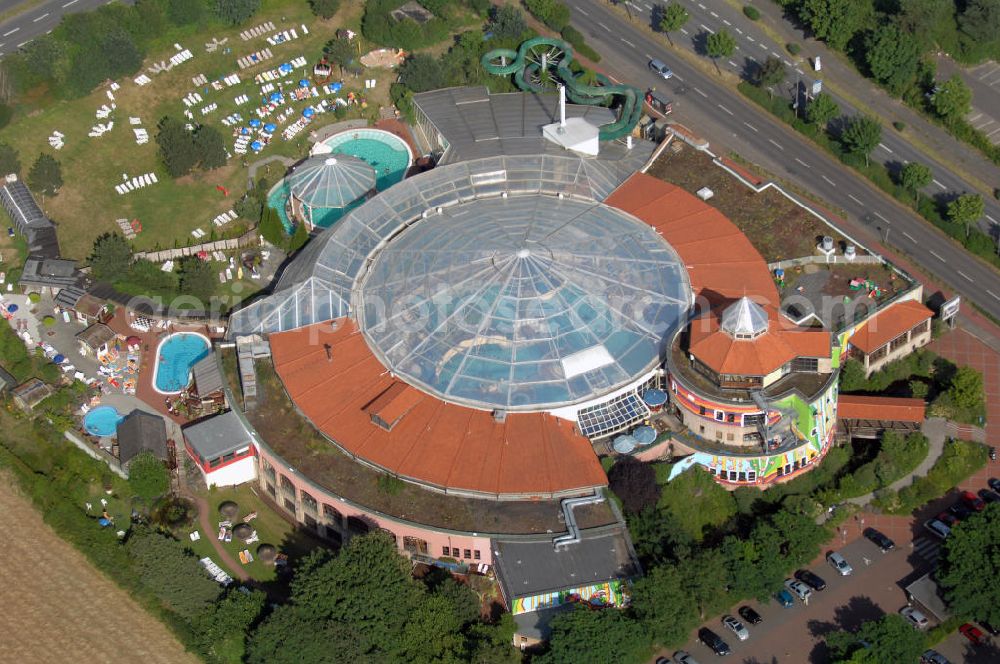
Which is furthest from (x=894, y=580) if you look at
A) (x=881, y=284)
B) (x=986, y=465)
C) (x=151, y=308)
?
(x=151, y=308)

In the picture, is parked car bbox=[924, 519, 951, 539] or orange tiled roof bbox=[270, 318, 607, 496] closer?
orange tiled roof bbox=[270, 318, 607, 496]

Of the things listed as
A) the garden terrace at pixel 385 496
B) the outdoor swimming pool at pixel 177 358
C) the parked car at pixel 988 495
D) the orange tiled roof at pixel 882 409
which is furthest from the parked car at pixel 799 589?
the outdoor swimming pool at pixel 177 358

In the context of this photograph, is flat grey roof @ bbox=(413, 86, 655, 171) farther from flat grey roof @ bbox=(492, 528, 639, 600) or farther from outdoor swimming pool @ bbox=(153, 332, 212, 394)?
flat grey roof @ bbox=(492, 528, 639, 600)

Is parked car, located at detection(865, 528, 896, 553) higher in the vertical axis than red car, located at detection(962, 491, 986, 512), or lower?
lower

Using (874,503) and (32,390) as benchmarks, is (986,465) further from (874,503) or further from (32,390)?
(32,390)

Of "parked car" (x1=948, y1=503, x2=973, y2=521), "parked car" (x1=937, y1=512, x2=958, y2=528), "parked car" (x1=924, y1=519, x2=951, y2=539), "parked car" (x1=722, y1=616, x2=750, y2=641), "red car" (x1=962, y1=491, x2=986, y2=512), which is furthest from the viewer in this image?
"red car" (x1=962, y1=491, x2=986, y2=512)

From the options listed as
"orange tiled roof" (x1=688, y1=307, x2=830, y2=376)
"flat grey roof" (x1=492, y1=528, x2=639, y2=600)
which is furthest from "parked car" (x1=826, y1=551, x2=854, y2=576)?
"flat grey roof" (x1=492, y1=528, x2=639, y2=600)

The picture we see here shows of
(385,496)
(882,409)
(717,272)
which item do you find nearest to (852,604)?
(882,409)

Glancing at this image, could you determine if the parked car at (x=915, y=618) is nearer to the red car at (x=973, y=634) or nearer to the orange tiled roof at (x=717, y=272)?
the red car at (x=973, y=634)
